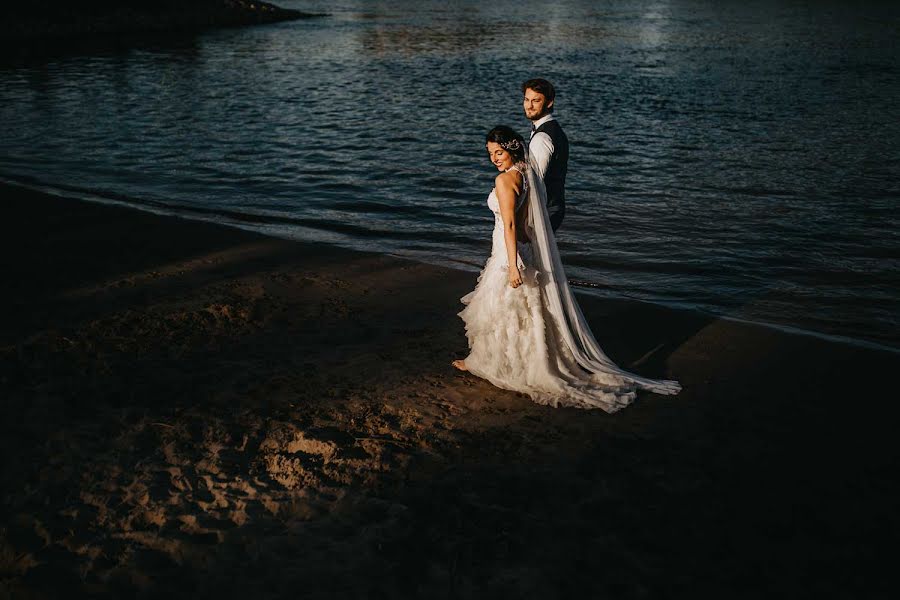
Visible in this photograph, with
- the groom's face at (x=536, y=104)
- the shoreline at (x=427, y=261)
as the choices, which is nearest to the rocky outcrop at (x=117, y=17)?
the shoreline at (x=427, y=261)

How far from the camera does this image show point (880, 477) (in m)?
5.02

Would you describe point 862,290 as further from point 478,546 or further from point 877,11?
point 877,11

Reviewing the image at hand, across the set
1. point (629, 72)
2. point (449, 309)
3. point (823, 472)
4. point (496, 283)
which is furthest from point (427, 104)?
point (823, 472)

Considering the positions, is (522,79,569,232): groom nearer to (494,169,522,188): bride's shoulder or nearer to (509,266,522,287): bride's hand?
(494,169,522,188): bride's shoulder

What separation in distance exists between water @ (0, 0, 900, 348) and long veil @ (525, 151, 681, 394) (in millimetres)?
2707

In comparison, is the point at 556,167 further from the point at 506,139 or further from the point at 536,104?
the point at 506,139

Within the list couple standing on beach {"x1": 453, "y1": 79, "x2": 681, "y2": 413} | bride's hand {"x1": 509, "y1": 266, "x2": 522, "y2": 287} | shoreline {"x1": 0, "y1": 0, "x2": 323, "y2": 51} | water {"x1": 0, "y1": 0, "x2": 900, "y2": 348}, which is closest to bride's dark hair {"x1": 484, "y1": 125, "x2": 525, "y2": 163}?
couple standing on beach {"x1": 453, "y1": 79, "x2": 681, "y2": 413}

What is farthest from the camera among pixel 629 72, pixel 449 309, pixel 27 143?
pixel 629 72

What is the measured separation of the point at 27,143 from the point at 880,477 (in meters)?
20.3

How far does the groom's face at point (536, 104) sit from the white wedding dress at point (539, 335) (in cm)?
112

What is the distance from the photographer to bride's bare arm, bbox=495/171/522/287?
5738 millimetres

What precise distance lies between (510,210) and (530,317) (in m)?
0.96

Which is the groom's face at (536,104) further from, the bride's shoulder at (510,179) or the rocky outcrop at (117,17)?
the rocky outcrop at (117,17)

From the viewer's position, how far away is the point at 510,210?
5.78 m
